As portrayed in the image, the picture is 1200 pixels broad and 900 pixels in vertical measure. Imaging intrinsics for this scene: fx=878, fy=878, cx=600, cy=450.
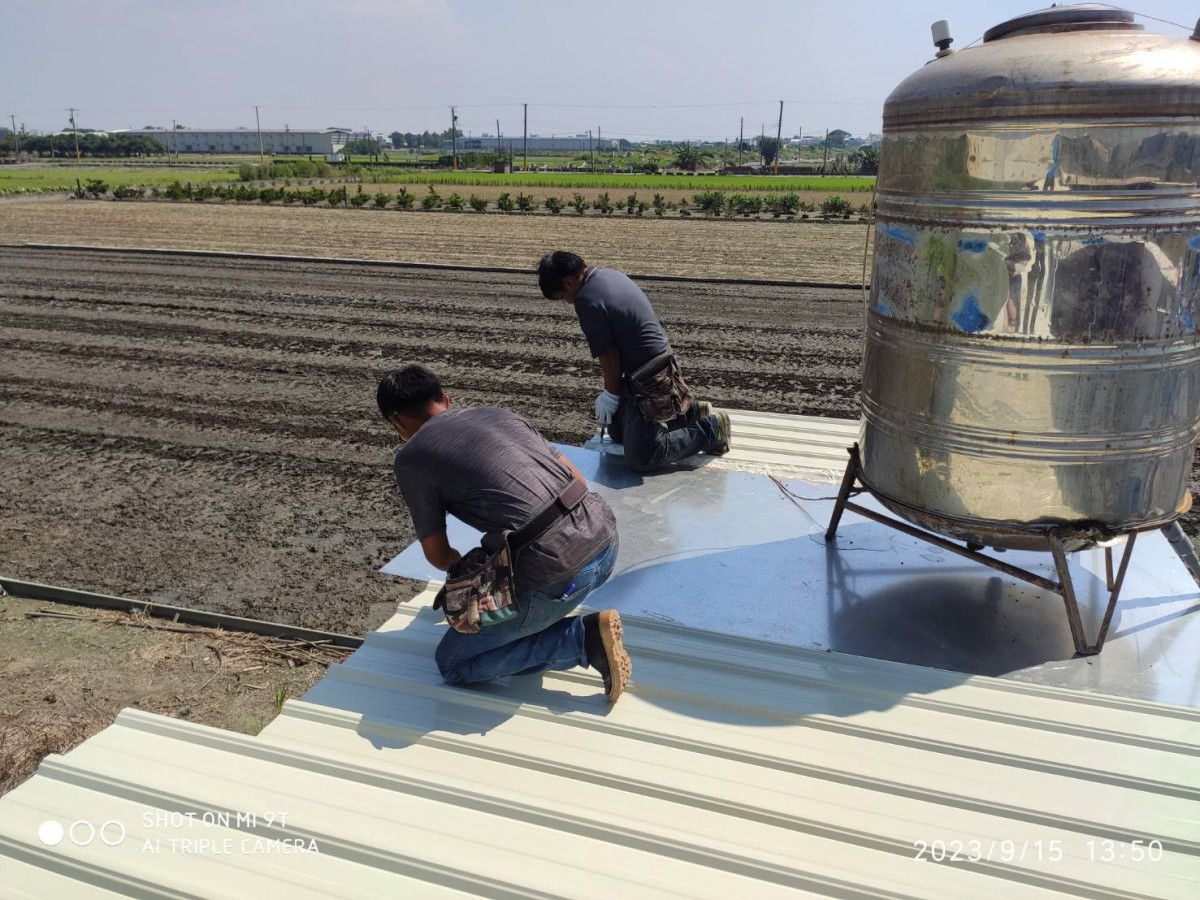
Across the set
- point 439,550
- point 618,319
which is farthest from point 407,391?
point 618,319

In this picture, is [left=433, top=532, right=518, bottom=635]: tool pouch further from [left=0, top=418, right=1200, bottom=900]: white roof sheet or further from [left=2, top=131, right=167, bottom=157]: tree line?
[left=2, top=131, right=167, bottom=157]: tree line

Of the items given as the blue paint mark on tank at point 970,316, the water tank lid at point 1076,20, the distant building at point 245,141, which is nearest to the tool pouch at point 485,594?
the blue paint mark on tank at point 970,316

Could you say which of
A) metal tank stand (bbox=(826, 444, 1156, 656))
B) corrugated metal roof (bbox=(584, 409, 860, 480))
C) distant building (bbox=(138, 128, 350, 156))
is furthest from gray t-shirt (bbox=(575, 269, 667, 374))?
distant building (bbox=(138, 128, 350, 156))

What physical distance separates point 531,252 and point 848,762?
1902 centimetres

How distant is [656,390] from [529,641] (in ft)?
8.19

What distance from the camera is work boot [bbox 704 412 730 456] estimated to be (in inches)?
230

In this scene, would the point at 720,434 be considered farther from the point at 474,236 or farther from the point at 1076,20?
the point at 474,236

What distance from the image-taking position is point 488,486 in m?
3.17

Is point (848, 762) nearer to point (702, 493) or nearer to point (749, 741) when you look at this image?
point (749, 741)

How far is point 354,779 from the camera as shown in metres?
2.88

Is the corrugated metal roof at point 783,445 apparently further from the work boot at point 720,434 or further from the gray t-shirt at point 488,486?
the gray t-shirt at point 488,486

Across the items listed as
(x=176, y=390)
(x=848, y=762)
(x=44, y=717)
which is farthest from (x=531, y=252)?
(x=848, y=762)

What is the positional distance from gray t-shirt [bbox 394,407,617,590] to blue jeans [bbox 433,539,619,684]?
8cm

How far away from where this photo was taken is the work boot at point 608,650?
3191mm
